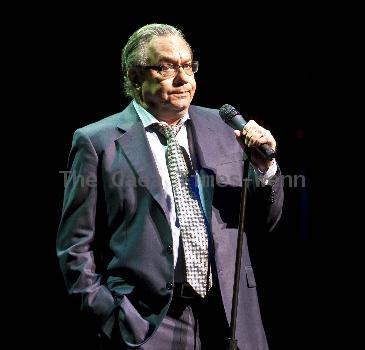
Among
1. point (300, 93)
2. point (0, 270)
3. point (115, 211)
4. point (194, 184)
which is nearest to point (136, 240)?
point (115, 211)

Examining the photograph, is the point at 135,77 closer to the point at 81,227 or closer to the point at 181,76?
the point at 181,76

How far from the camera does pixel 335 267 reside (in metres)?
3.19

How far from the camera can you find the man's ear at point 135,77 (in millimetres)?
2138

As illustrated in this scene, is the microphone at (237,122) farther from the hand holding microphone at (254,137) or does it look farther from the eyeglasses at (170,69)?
the eyeglasses at (170,69)

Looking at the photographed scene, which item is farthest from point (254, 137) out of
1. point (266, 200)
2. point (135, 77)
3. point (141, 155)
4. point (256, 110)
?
point (256, 110)

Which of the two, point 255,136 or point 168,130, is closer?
point 255,136

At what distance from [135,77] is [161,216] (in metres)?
0.60

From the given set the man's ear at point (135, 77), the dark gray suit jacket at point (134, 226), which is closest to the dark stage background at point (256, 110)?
the man's ear at point (135, 77)

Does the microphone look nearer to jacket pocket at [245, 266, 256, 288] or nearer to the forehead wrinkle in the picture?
the forehead wrinkle

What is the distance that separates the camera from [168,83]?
6.63 feet

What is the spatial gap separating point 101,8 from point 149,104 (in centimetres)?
114

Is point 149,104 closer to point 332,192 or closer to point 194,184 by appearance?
point 194,184

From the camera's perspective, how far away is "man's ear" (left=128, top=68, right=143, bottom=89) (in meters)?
2.14

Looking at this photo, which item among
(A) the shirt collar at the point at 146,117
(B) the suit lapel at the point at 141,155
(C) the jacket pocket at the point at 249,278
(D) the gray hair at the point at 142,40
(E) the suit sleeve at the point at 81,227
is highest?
(D) the gray hair at the point at 142,40
